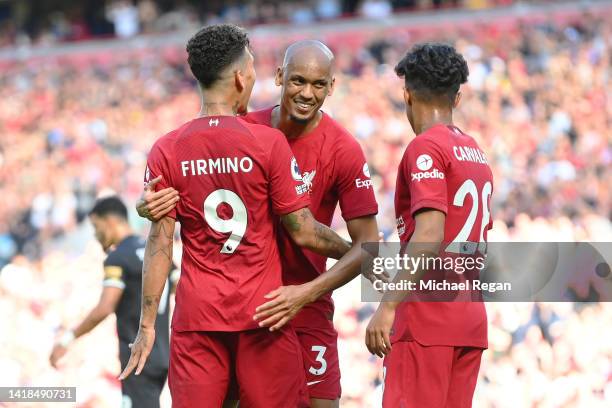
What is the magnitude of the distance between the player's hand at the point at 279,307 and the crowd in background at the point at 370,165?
3.67 metres

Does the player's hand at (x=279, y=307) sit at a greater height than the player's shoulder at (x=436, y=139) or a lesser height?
lesser

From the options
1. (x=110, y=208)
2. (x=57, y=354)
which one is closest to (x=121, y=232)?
(x=110, y=208)

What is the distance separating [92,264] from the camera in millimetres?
11078

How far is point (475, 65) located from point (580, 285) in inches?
368

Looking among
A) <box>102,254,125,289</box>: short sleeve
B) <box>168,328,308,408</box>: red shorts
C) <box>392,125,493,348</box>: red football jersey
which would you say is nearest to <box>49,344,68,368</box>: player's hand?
<box>102,254,125,289</box>: short sleeve

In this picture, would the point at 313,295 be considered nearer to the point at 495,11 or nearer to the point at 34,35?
the point at 495,11

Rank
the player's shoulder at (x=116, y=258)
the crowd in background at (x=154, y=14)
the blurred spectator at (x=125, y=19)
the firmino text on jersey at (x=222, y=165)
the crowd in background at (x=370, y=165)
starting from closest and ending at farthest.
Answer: the firmino text on jersey at (x=222, y=165), the player's shoulder at (x=116, y=258), the crowd in background at (x=370, y=165), the crowd in background at (x=154, y=14), the blurred spectator at (x=125, y=19)

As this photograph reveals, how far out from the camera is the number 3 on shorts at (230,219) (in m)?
4.09

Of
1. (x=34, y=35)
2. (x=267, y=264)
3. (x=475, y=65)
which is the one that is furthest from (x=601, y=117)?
(x=34, y=35)

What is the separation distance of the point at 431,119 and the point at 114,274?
297cm

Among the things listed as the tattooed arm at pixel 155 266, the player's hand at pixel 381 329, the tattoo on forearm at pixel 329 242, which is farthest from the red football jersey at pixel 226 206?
the player's hand at pixel 381 329

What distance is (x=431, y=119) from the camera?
4469 millimetres

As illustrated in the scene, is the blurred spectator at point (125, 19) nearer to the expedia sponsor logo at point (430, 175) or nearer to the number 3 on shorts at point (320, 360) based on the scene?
the number 3 on shorts at point (320, 360)

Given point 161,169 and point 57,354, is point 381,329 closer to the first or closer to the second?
point 161,169
